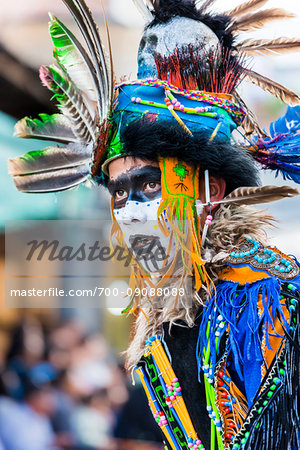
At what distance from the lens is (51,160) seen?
6.16 feet

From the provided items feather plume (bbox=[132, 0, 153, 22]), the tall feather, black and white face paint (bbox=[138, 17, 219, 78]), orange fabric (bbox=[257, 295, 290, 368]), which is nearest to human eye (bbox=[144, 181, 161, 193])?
the tall feather

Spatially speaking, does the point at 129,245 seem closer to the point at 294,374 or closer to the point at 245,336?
the point at 245,336

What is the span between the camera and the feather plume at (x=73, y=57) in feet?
5.67

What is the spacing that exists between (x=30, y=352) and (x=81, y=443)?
2.46 ft

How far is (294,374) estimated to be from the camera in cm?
130

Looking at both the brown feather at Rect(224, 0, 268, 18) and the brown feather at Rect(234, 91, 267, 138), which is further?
the brown feather at Rect(224, 0, 268, 18)

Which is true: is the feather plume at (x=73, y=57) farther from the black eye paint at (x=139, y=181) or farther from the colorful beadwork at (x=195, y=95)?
the black eye paint at (x=139, y=181)

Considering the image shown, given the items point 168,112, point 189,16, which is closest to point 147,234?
Answer: point 168,112

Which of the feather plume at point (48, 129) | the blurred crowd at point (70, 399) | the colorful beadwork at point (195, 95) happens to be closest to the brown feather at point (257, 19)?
the colorful beadwork at point (195, 95)

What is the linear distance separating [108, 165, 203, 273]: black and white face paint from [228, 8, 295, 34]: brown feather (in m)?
0.71

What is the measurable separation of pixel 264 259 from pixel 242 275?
8 cm

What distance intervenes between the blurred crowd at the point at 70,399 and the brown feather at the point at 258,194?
2277mm

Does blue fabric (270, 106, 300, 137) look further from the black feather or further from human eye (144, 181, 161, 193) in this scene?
human eye (144, 181, 161, 193)

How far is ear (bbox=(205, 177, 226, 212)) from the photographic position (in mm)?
1639
